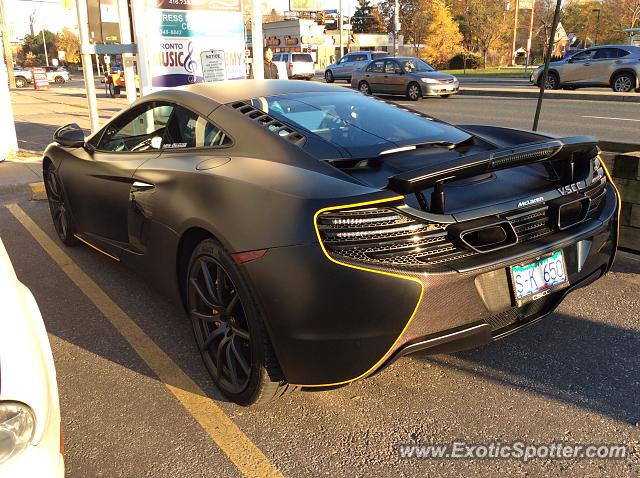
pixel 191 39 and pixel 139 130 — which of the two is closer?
pixel 139 130

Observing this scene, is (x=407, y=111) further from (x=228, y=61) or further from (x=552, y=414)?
(x=228, y=61)

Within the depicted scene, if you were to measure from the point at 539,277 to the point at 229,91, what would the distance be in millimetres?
2101

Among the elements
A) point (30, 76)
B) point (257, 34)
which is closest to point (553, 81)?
point (257, 34)

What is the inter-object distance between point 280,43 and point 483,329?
69329 mm

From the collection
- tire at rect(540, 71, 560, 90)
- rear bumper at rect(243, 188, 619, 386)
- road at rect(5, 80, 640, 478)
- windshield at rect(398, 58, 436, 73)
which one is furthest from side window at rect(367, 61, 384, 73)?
rear bumper at rect(243, 188, 619, 386)

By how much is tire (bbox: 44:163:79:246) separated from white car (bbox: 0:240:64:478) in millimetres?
3003

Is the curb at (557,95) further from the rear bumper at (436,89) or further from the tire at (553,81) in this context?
the rear bumper at (436,89)

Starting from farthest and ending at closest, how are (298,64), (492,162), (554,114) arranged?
(298,64), (554,114), (492,162)

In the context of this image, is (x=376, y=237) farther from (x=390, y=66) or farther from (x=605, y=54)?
(x=605, y=54)

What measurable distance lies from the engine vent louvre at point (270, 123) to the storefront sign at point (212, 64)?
6494 mm

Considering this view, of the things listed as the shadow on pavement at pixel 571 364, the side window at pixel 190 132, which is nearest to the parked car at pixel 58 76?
the side window at pixel 190 132

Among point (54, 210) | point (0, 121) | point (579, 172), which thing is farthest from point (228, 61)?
point (579, 172)

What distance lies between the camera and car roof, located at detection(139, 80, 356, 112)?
339cm

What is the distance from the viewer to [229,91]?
3.54 m
